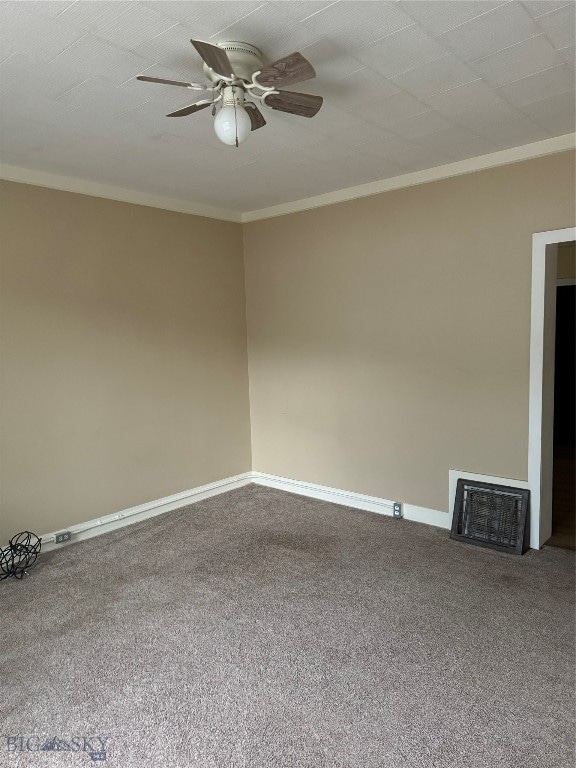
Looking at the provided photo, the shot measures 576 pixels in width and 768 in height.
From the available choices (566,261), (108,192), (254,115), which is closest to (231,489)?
(108,192)

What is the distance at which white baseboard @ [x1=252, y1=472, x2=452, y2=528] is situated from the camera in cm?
402

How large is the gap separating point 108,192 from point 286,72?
8.29 ft

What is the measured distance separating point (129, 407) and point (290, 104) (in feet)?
9.05

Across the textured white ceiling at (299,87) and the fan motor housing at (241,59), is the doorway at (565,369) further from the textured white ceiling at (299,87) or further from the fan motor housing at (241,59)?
the fan motor housing at (241,59)

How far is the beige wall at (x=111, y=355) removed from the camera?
3611 millimetres

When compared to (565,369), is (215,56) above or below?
above

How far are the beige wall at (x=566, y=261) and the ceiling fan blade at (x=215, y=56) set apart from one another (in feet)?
14.8

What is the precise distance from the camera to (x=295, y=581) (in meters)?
3.22

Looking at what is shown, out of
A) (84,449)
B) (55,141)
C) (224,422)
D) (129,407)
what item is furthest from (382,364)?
(55,141)

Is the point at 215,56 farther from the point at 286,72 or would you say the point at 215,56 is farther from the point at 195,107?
the point at 195,107

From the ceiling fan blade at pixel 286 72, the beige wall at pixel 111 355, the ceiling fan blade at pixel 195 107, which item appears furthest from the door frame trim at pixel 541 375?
the beige wall at pixel 111 355

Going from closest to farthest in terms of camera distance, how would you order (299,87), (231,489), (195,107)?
(195,107) < (299,87) < (231,489)

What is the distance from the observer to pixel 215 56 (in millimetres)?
1780

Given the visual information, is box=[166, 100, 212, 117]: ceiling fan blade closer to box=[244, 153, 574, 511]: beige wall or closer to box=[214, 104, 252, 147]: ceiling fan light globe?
box=[214, 104, 252, 147]: ceiling fan light globe
